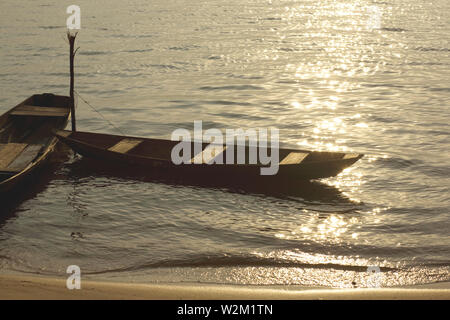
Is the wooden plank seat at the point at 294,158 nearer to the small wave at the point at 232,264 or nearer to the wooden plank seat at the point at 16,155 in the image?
the small wave at the point at 232,264

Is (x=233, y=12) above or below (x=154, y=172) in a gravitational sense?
above

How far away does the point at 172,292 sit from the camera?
11.3m

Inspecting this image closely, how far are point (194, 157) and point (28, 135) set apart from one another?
21.0 ft

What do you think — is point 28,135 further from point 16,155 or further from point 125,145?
point 125,145

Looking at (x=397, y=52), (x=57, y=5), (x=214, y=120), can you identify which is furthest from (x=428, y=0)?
(x=214, y=120)

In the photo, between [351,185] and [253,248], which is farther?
[351,185]

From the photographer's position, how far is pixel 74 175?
20094 millimetres

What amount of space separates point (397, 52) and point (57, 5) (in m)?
48.7

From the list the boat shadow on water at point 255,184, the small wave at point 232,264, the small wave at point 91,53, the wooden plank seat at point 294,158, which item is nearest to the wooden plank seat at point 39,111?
the boat shadow on water at point 255,184

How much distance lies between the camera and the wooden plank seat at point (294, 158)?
1769 centimetres

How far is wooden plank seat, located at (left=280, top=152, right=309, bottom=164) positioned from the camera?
58.1ft

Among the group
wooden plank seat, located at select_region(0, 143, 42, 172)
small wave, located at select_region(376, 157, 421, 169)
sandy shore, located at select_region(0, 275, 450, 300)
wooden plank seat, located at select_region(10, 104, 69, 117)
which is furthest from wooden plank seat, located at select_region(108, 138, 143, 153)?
small wave, located at select_region(376, 157, 421, 169)

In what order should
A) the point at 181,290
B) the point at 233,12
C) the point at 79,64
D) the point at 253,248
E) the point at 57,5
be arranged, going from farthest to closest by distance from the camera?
the point at 57,5, the point at 233,12, the point at 79,64, the point at 253,248, the point at 181,290
